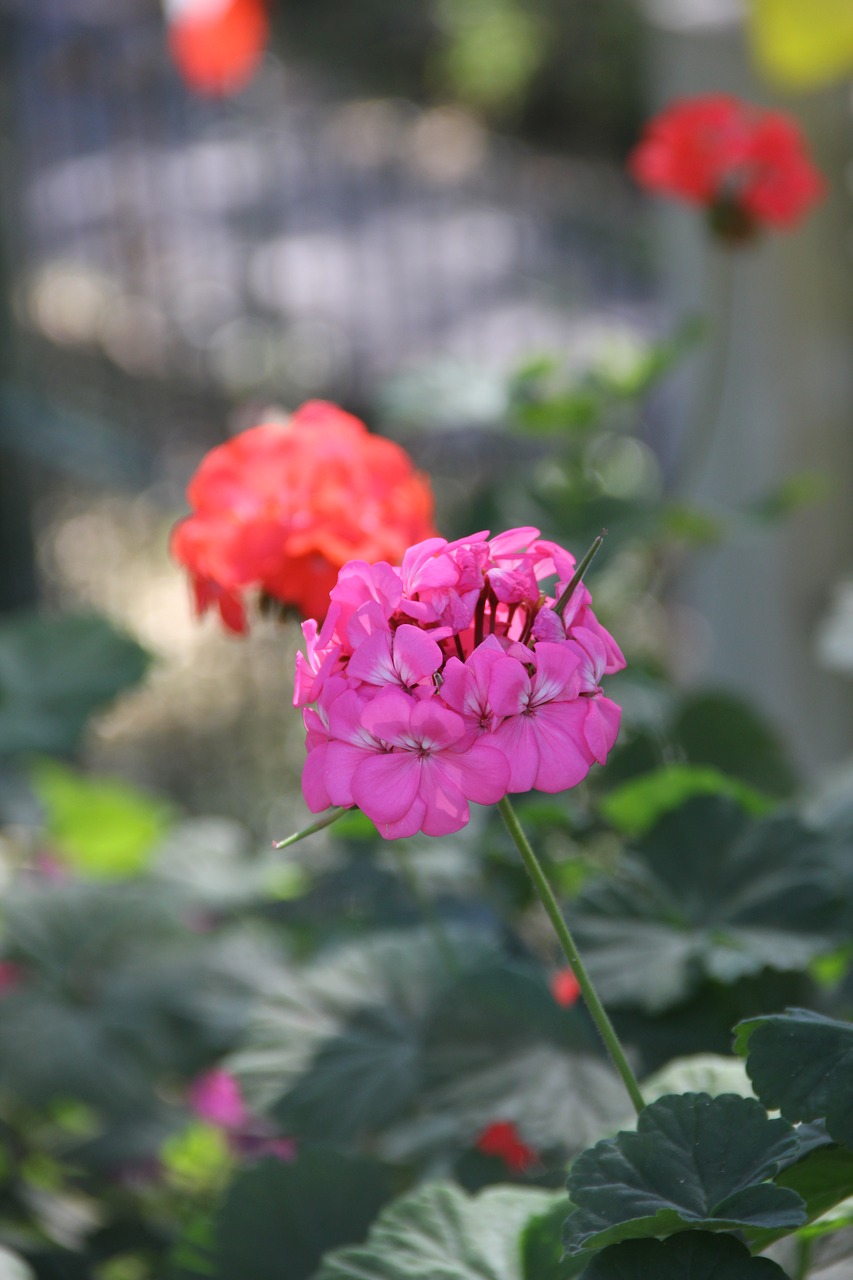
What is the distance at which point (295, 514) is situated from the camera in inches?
29.6

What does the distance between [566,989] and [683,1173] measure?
0.33 metres

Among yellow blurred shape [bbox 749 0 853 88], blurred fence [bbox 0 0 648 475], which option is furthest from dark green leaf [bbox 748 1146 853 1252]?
blurred fence [bbox 0 0 648 475]

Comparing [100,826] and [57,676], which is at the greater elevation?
[57,676]

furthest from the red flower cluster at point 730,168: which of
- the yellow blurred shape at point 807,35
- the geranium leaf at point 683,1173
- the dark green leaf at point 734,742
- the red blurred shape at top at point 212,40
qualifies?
the red blurred shape at top at point 212,40

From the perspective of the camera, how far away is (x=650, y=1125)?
1.61 feet

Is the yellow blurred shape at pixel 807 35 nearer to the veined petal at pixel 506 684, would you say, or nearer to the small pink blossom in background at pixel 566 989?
the small pink blossom in background at pixel 566 989

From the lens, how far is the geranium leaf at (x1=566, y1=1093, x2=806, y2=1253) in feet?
1.50

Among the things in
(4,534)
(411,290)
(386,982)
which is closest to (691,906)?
(386,982)

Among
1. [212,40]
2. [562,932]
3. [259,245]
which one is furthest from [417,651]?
[259,245]

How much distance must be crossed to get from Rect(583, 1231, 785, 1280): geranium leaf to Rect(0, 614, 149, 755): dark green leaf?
61 centimetres

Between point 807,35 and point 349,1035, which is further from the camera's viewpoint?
point 807,35

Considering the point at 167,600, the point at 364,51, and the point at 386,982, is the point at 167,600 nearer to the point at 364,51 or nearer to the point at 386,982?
the point at 386,982

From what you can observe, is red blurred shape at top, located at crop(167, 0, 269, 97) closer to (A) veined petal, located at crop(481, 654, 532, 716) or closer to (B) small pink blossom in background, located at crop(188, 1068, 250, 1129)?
(B) small pink blossom in background, located at crop(188, 1068, 250, 1129)

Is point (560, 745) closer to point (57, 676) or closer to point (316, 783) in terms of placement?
point (316, 783)
